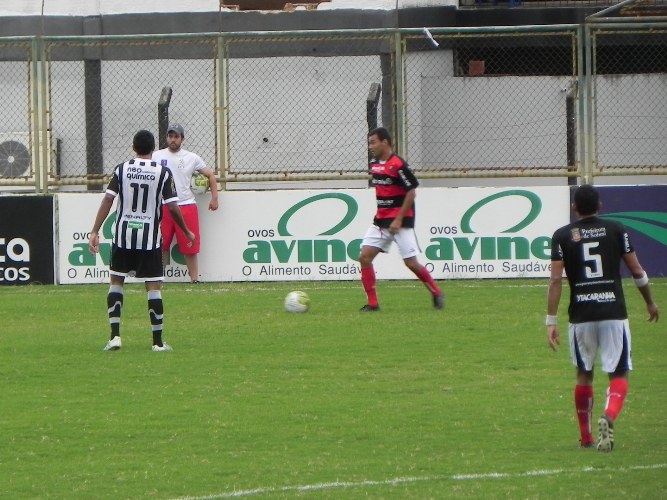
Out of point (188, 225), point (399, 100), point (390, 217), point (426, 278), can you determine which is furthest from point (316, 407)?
point (399, 100)

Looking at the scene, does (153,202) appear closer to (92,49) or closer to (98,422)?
(98,422)

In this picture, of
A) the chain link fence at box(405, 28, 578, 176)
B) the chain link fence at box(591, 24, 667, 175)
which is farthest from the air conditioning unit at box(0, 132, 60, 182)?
the chain link fence at box(591, 24, 667, 175)

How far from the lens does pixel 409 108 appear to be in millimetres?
20859

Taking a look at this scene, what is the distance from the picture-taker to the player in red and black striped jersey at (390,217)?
48.2ft

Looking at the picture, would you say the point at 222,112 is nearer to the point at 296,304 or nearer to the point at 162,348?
the point at 296,304

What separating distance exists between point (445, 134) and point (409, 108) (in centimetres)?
100

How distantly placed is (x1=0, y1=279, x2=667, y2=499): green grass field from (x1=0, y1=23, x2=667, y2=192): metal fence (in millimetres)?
5051

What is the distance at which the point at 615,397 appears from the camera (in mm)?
8133

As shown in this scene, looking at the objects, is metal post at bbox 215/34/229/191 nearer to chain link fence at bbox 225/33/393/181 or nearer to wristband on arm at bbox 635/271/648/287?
chain link fence at bbox 225/33/393/181

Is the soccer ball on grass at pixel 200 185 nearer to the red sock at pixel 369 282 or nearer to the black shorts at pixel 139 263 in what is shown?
the red sock at pixel 369 282

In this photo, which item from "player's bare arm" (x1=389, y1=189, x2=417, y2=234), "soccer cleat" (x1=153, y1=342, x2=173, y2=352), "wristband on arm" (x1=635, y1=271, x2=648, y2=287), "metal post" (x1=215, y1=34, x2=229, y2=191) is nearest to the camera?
"wristband on arm" (x1=635, y1=271, x2=648, y2=287)

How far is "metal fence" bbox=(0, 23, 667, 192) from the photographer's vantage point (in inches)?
807

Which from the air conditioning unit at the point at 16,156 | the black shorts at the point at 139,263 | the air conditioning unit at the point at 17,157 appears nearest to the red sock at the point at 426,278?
the black shorts at the point at 139,263

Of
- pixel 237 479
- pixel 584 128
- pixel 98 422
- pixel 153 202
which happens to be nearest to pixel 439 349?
pixel 153 202
